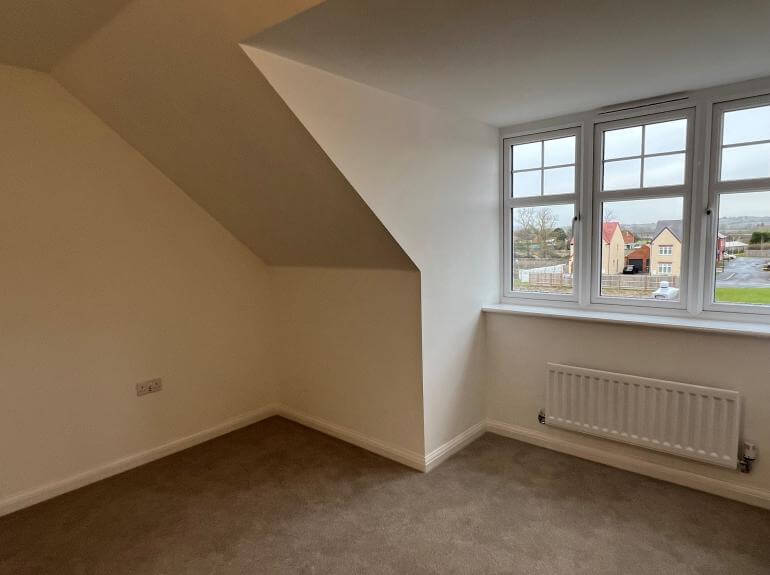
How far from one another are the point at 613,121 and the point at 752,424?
6.02 ft

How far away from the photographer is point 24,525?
2.29 metres

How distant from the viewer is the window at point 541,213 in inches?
117

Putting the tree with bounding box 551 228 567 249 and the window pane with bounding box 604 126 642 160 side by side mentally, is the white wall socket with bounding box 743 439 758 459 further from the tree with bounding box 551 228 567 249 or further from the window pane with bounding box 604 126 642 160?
the window pane with bounding box 604 126 642 160

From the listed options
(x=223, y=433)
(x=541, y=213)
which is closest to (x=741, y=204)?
(x=541, y=213)

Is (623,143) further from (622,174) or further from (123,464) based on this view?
(123,464)

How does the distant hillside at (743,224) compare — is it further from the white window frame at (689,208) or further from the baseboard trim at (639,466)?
the baseboard trim at (639,466)

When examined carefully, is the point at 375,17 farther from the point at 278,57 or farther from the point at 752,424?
the point at 752,424

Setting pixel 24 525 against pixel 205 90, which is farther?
pixel 24 525

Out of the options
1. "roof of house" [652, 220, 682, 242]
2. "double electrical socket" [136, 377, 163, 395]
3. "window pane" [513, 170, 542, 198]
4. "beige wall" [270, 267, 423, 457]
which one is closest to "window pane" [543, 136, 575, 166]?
"window pane" [513, 170, 542, 198]

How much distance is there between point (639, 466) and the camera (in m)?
2.57

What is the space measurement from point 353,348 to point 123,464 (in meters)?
1.60

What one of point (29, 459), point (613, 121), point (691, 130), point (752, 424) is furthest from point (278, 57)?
point (752, 424)

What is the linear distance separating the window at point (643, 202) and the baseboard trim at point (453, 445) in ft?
4.00

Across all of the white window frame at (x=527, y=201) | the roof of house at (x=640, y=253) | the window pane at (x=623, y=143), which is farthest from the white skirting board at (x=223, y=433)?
A: the window pane at (x=623, y=143)
